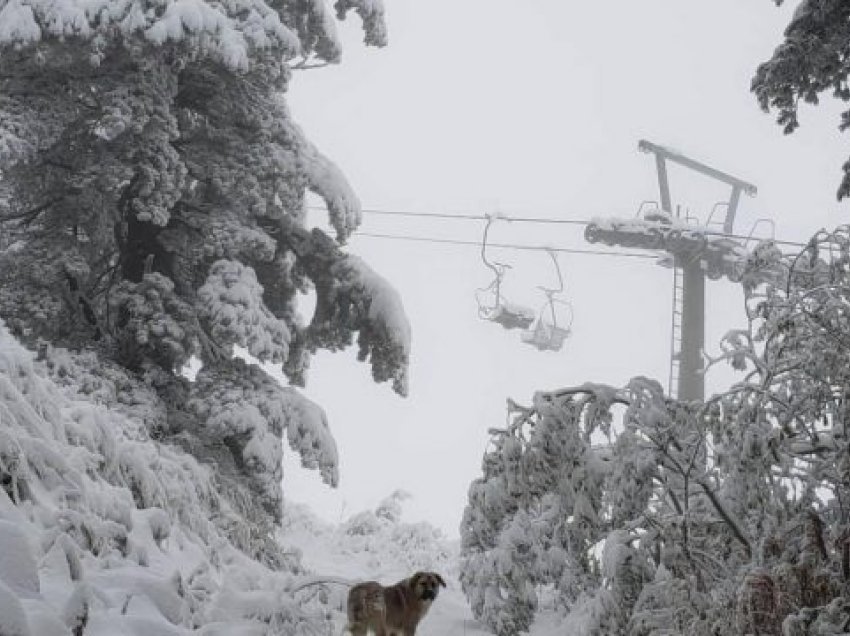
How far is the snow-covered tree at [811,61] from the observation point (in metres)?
5.51

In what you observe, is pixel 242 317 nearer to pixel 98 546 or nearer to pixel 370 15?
pixel 370 15

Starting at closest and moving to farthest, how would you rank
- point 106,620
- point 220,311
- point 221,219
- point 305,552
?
point 106,620
point 220,311
point 221,219
point 305,552

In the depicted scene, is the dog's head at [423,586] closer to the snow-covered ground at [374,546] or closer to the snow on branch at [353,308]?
the snow on branch at [353,308]

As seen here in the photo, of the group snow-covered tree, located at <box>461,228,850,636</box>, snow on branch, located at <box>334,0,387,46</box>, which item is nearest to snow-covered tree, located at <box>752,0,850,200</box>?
snow-covered tree, located at <box>461,228,850,636</box>

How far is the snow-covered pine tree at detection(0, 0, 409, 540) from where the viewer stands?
28.8ft

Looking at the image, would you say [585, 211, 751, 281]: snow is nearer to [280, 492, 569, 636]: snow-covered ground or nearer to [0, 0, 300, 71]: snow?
[280, 492, 569, 636]: snow-covered ground

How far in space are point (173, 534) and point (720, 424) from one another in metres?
3.54

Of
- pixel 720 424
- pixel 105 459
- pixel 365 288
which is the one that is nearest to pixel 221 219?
pixel 365 288

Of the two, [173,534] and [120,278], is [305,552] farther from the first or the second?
[173,534]

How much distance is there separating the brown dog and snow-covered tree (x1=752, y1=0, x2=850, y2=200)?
3310 mm

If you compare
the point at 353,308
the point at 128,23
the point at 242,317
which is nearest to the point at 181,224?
the point at 242,317

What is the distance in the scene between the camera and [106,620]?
360 cm

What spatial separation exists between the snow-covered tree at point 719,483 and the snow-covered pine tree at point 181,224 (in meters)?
3.66

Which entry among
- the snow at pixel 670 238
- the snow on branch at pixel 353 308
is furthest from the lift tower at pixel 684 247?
the snow on branch at pixel 353 308
